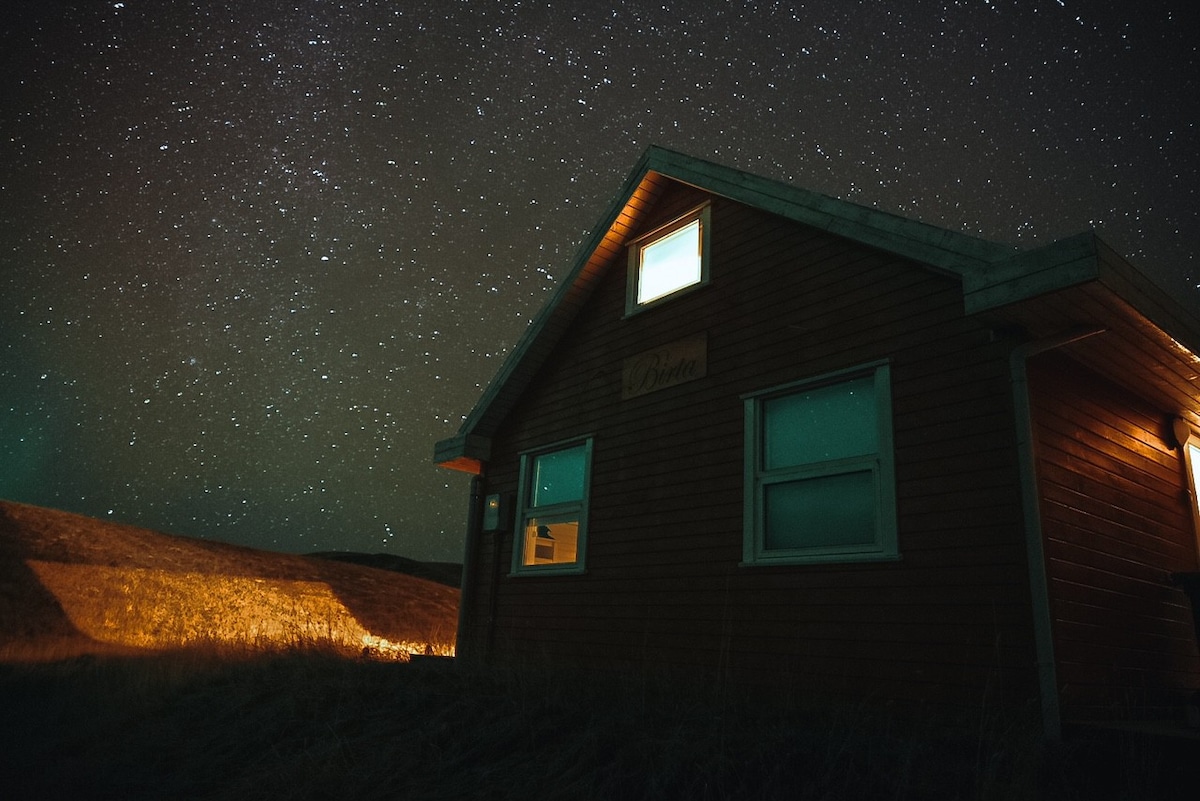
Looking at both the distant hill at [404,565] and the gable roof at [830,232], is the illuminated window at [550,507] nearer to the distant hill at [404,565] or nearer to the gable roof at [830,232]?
the gable roof at [830,232]

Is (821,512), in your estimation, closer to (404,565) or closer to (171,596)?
(171,596)

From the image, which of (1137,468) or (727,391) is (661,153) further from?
(1137,468)

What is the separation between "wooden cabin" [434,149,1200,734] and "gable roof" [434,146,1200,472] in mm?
30

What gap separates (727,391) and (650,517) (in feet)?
5.71

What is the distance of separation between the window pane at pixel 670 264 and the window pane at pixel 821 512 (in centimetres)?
314

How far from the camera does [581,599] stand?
32.7 feet

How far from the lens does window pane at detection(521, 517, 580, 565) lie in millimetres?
11328

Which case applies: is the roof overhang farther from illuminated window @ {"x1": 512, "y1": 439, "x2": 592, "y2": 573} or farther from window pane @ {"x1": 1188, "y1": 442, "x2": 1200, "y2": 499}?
illuminated window @ {"x1": 512, "y1": 439, "x2": 592, "y2": 573}

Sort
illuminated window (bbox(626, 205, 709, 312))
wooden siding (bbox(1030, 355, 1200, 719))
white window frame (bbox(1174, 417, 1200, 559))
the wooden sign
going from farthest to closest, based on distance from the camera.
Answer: illuminated window (bbox(626, 205, 709, 312)) → the wooden sign → white window frame (bbox(1174, 417, 1200, 559)) → wooden siding (bbox(1030, 355, 1200, 719))

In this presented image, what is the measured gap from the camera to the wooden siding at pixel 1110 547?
20.1 ft

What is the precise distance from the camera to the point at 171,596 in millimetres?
20406

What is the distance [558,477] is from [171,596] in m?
14.3

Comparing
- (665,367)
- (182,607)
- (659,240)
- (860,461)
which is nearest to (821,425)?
(860,461)

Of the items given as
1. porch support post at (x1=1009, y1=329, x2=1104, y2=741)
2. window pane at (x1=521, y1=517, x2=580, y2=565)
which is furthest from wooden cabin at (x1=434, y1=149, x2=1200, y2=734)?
window pane at (x1=521, y1=517, x2=580, y2=565)
